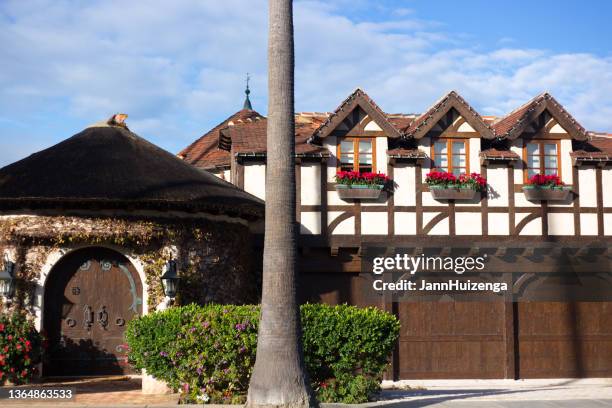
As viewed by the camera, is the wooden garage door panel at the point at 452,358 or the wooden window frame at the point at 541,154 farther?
the wooden garage door panel at the point at 452,358

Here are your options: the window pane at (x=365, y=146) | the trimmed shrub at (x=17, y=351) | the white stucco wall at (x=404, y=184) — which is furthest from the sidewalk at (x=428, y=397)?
the window pane at (x=365, y=146)

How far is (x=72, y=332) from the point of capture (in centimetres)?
1413

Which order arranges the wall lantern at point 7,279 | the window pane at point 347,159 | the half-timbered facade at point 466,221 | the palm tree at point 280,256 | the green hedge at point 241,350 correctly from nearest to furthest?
1. the palm tree at point 280,256
2. the green hedge at point 241,350
3. the wall lantern at point 7,279
4. the half-timbered facade at point 466,221
5. the window pane at point 347,159

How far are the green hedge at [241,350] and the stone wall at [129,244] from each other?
2174 millimetres

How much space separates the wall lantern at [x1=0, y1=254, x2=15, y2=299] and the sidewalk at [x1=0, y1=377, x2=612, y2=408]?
5.84 ft

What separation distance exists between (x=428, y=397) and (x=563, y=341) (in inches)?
263

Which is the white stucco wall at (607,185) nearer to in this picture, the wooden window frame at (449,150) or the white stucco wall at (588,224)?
the white stucco wall at (588,224)

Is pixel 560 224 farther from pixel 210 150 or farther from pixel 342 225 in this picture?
pixel 210 150

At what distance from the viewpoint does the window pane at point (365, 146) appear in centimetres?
1795

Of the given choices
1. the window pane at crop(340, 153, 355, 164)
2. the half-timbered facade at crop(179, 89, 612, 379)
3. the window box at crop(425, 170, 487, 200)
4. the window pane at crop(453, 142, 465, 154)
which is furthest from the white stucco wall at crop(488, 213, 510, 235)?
the window pane at crop(340, 153, 355, 164)

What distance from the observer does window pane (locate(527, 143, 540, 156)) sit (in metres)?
18.3

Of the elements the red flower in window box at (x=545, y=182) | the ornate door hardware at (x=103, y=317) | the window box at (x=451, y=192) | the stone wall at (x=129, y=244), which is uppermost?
the red flower in window box at (x=545, y=182)

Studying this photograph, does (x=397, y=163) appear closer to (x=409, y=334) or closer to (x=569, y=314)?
(x=409, y=334)
